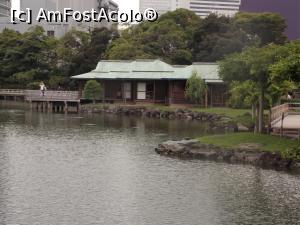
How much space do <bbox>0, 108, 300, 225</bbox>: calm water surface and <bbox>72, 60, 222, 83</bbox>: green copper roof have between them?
27.5m

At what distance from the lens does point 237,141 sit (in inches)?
1358

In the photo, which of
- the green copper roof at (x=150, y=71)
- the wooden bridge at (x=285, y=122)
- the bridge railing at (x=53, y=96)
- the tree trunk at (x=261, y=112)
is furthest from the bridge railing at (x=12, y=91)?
the tree trunk at (x=261, y=112)

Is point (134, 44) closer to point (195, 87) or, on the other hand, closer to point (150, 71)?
point (150, 71)

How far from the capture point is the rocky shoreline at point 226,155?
31.1m

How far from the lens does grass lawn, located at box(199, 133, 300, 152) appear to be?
32.4 meters

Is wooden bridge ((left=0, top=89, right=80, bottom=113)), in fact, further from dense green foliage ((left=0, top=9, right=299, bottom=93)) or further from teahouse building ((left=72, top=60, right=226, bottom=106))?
dense green foliage ((left=0, top=9, right=299, bottom=93))

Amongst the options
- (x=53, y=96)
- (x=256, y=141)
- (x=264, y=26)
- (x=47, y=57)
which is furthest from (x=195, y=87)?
(x=47, y=57)

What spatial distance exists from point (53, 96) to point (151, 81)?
1216 centimetres

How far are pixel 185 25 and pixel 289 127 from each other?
5429cm

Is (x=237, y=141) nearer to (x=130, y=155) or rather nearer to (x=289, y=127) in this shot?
(x=289, y=127)

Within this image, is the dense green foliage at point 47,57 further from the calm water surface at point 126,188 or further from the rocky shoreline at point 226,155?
the rocky shoreline at point 226,155

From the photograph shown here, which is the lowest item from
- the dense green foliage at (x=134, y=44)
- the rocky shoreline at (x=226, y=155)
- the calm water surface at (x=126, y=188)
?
the calm water surface at (x=126, y=188)

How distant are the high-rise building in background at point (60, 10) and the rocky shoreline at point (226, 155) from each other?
6346cm

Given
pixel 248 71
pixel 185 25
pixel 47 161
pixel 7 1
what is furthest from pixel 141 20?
pixel 7 1
